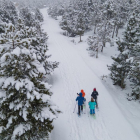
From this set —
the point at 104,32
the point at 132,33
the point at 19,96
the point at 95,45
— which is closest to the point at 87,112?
the point at 19,96

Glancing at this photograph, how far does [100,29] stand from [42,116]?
27.9m

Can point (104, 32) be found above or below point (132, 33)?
below

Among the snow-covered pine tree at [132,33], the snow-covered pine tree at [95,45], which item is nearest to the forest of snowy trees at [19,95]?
the snow-covered pine tree at [132,33]

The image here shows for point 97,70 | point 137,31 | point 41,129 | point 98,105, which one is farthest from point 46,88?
point 97,70

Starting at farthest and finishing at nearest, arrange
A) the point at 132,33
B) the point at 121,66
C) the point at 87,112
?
the point at 121,66 → the point at 132,33 → the point at 87,112

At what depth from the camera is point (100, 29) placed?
28.4 metres

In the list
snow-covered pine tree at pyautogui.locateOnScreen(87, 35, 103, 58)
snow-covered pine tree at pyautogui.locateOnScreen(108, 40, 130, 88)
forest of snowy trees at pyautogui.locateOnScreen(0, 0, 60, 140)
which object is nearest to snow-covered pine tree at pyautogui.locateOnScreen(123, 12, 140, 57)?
snow-covered pine tree at pyautogui.locateOnScreen(108, 40, 130, 88)

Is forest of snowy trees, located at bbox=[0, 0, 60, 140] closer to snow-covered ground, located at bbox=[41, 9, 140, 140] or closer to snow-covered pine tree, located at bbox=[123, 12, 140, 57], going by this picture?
snow-covered ground, located at bbox=[41, 9, 140, 140]

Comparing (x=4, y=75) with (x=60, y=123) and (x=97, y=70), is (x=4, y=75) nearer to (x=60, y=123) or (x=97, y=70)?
(x=60, y=123)

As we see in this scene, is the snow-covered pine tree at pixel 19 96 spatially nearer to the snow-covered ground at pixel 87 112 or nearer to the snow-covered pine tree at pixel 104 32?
the snow-covered ground at pixel 87 112

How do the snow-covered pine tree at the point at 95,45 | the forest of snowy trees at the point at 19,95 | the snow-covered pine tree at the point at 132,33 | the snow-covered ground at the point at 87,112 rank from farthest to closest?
the snow-covered pine tree at the point at 95,45
the snow-covered pine tree at the point at 132,33
the snow-covered ground at the point at 87,112
the forest of snowy trees at the point at 19,95

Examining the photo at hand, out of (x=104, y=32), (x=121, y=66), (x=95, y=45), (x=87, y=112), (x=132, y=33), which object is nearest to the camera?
(x=87, y=112)

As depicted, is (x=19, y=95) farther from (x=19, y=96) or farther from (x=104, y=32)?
(x=104, y=32)

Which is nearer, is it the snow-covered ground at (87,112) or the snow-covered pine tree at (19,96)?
the snow-covered pine tree at (19,96)
